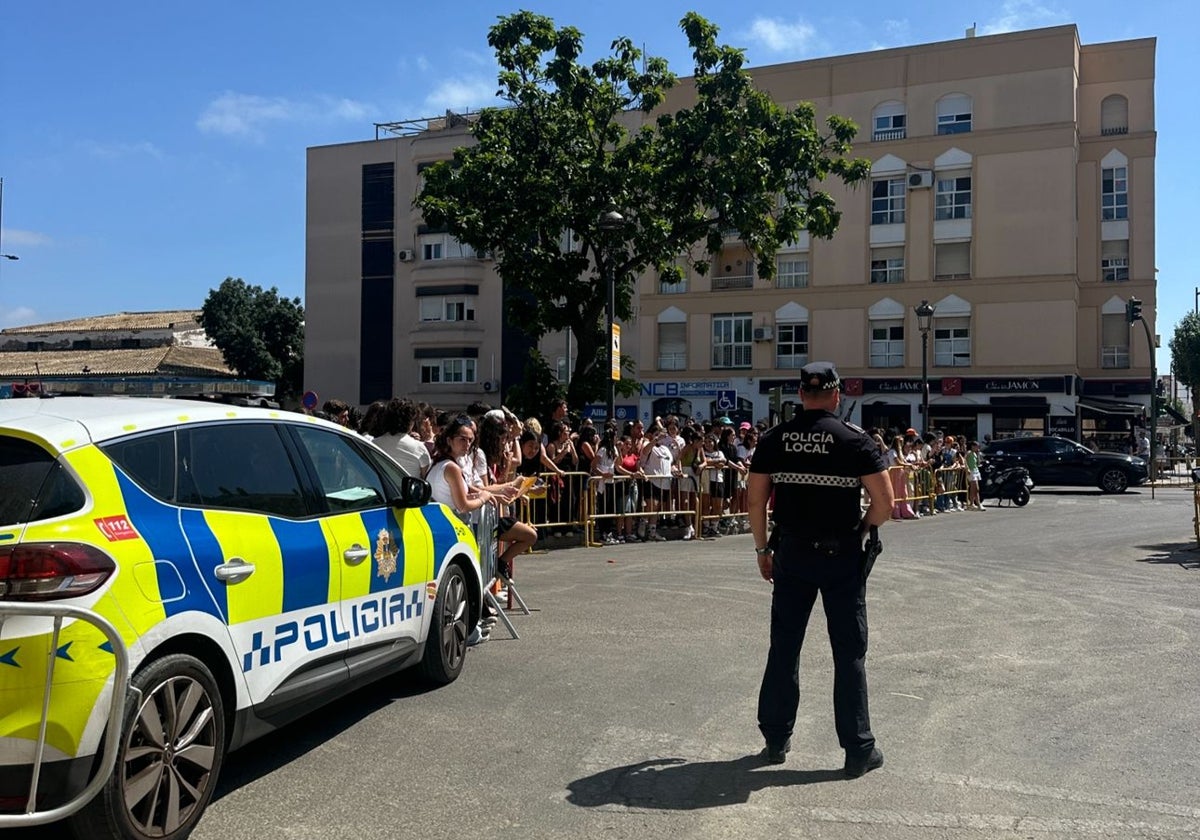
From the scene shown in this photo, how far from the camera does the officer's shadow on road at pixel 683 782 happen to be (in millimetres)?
4480

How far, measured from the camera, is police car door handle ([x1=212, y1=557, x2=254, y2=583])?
13.6 feet

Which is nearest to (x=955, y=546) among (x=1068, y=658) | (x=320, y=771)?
(x=1068, y=658)

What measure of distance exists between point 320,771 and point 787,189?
1867 centimetres

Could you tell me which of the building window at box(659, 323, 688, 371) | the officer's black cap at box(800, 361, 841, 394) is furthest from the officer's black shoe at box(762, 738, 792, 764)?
the building window at box(659, 323, 688, 371)

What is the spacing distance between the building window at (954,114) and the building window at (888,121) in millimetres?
1520

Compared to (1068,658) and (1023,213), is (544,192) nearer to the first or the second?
(1068,658)

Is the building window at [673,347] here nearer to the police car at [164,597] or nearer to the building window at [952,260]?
the building window at [952,260]

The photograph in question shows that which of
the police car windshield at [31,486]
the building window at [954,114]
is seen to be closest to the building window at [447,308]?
the building window at [954,114]

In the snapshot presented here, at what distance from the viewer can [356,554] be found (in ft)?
17.1

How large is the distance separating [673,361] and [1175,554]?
35.0m

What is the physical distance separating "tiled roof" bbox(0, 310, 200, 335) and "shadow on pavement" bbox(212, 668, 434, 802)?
70.2 meters

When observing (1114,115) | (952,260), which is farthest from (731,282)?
(1114,115)

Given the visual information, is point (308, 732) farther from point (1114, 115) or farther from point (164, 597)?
point (1114, 115)

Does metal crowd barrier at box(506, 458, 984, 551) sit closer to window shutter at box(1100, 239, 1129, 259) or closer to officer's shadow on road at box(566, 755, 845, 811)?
officer's shadow on road at box(566, 755, 845, 811)
